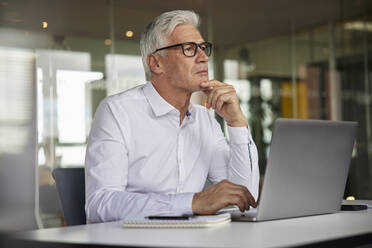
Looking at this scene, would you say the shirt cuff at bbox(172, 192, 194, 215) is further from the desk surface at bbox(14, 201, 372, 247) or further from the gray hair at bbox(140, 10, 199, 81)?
the gray hair at bbox(140, 10, 199, 81)

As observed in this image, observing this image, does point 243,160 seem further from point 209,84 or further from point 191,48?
point 191,48

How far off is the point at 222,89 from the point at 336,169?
0.59 meters

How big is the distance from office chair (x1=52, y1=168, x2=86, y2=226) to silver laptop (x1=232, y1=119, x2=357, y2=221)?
70 cm

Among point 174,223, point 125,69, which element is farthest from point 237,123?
point 125,69

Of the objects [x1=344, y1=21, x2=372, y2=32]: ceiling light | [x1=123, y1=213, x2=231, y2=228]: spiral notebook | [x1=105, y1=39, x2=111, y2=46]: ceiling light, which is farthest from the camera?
[x1=344, y1=21, x2=372, y2=32]: ceiling light

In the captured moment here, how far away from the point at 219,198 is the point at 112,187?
430 millimetres

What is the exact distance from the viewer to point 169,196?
180 cm

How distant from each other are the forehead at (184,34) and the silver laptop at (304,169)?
0.86 metres

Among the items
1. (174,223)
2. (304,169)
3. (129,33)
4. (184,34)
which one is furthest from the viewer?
(129,33)

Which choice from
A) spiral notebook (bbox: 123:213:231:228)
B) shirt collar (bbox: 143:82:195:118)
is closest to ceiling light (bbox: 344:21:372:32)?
shirt collar (bbox: 143:82:195:118)

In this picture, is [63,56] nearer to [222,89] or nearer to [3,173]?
[3,173]

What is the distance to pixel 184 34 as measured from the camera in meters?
2.37

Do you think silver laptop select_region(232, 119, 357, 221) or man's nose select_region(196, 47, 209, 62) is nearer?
silver laptop select_region(232, 119, 357, 221)

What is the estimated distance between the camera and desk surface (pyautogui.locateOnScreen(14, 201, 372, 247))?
1192 mm
